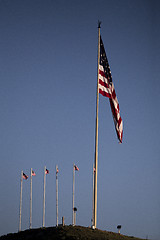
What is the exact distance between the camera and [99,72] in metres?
42.3

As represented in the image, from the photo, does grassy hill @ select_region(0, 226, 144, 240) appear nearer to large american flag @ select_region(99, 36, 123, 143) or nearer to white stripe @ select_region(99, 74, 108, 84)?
large american flag @ select_region(99, 36, 123, 143)

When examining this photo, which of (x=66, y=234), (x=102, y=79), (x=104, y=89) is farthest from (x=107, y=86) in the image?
(x=66, y=234)

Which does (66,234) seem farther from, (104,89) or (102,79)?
(102,79)

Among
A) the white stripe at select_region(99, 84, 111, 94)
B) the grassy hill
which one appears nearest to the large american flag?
the white stripe at select_region(99, 84, 111, 94)

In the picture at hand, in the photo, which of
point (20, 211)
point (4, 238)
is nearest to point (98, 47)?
point (4, 238)

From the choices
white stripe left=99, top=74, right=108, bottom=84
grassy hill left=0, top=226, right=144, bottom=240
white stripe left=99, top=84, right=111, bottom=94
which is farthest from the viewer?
white stripe left=99, top=74, right=108, bottom=84

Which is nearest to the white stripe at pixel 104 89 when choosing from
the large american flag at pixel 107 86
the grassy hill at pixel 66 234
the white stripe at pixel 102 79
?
the large american flag at pixel 107 86

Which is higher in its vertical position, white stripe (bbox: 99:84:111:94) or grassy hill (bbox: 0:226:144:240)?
white stripe (bbox: 99:84:111:94)

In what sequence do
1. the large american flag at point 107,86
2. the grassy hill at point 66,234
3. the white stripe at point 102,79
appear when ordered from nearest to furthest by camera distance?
1. the grassy hill at point 66,234
2. the white stripe at point 102,79
3. the large american flag at point 107,86

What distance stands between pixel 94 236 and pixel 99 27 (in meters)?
20.7

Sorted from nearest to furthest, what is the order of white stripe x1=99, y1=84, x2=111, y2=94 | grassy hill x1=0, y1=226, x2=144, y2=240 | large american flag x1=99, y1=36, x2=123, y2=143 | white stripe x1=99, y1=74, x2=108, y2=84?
grassy hill x1=0, y1=226, x2=144, y2=240, white stripe x1=99, y1=84, x2=111, y2=94, white stripe x1=99, y1=74, x2=108, y2=84, large american flag x1=99, y1=36, x2=123, y2=143

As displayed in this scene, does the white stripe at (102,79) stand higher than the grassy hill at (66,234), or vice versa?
the white stripe at (102,79)

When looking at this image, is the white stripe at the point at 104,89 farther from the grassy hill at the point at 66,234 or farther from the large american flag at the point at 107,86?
the grassy hill at the point at 66,234

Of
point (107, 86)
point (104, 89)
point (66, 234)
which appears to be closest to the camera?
point (66, 234)
